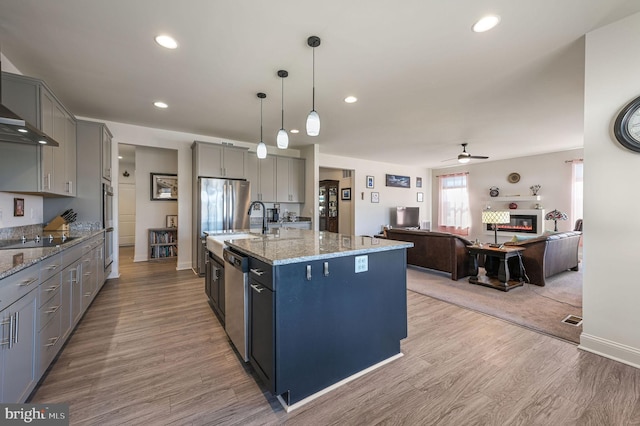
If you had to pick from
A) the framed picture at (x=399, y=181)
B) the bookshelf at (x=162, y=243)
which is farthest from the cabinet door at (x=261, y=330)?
the framed picture at (x=399, y=181)

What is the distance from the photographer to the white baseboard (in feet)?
6.46

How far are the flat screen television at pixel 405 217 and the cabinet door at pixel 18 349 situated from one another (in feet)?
25.5

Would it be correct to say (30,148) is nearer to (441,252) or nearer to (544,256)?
(441,252)

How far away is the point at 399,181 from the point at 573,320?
6224 mm

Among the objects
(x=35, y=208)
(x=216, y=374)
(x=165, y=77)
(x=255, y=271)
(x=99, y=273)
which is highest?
(x=165, y=77)

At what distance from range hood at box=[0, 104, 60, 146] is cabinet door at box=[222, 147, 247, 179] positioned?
8.38 ft

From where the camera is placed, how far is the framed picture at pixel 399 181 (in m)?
8.34

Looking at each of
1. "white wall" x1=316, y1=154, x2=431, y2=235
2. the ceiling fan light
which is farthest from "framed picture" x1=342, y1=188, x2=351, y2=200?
the ceiling fan light

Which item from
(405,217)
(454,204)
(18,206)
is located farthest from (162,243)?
(454,204)

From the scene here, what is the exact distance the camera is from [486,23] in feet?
6.59

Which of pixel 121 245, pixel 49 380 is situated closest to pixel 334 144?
pixel 49 380

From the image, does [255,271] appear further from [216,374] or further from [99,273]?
[99,273]

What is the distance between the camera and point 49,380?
5.93 feet

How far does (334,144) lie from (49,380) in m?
5.31
